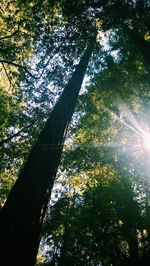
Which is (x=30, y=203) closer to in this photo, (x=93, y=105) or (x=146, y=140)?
(x=93, y=105)

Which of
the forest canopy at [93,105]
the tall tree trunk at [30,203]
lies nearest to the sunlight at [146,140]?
the forest canopy at [93,105]

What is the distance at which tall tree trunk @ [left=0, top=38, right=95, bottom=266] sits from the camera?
8.33 ft

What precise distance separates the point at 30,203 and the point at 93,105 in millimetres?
12967

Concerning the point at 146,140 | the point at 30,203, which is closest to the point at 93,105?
the point at 146,140

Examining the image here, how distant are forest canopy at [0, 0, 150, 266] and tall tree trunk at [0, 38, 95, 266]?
3.09 ft

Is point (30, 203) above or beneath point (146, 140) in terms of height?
beneath

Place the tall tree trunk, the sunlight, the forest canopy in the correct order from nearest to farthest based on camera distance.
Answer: the tall tree trunk, the forest canopy, the sunlight

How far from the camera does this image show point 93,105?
15.4 metres

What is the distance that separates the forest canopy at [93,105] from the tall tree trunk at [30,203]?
37.1 inches

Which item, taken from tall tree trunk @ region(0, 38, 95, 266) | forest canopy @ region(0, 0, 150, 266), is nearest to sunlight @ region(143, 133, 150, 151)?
forest canopy @ region(0, 0, 150, 266)

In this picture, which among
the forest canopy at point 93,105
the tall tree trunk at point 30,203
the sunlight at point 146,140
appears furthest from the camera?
the sunlight at point 146,140

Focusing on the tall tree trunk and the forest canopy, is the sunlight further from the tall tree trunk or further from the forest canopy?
the tall tree trunk

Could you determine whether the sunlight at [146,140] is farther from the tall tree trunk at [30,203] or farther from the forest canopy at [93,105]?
the tall tree trunk at [30,203]

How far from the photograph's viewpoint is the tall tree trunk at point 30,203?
8.33 feet
